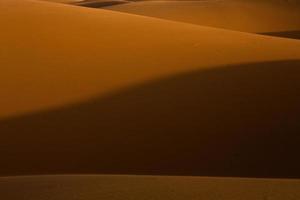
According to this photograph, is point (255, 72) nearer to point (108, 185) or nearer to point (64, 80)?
point (64, 80)

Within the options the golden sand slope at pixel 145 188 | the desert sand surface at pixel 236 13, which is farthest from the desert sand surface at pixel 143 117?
the desert sand surface at pixel 236 13

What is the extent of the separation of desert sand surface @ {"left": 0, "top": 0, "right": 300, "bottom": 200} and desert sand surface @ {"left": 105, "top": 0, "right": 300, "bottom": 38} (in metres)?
13.3

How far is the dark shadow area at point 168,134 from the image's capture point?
15.5 ft

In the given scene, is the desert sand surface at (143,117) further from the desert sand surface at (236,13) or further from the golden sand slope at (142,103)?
the desert sand surface at (236,13)

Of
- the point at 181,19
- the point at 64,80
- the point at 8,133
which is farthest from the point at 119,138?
the point at 181,19

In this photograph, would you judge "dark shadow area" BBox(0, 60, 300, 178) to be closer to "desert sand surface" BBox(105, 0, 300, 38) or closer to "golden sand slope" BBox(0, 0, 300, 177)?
"golden sand slope" BBox(0, 0, 300, 177)

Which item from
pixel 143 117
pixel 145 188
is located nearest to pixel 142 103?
pixel 143 117

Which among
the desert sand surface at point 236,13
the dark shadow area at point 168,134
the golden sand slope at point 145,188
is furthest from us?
the desert sand surface at point 236,13

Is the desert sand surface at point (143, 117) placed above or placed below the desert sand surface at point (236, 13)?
below

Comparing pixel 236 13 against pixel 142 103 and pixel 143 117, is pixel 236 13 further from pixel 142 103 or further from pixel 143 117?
pixel 143 117

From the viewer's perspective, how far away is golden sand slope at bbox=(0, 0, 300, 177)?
15.9ft

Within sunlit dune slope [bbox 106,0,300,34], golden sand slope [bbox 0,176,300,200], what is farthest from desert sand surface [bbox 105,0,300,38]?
golden sand slope [bbox 0,176,300,200]

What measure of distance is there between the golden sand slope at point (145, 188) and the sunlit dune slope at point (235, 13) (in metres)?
19.9

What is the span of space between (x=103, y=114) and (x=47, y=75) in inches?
77.4
